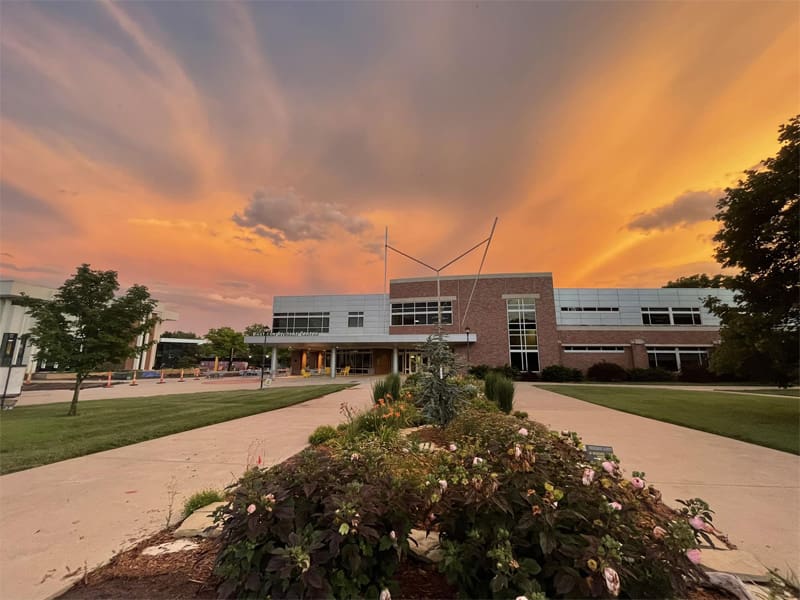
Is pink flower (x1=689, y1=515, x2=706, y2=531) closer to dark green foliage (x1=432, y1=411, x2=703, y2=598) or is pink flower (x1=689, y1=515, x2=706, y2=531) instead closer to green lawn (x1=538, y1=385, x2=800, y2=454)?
dark green foliage (x1=432, y1=411, x2=703, y2=598)

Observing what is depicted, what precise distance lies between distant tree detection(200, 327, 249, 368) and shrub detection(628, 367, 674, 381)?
57.5 meters

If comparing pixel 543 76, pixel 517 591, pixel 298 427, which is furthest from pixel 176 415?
pixel 543 76

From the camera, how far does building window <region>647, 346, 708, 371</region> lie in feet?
111

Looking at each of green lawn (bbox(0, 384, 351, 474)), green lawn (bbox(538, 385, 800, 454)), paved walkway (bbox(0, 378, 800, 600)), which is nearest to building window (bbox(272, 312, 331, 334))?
green lawn (bbox(0, 384, 351, 474))

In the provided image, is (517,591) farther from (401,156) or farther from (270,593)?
(401,156)

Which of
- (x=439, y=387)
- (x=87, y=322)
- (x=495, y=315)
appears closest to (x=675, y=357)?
(x=495, y=315)

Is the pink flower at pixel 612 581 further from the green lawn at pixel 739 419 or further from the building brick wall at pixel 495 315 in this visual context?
the building brick wall at pixel 495 315

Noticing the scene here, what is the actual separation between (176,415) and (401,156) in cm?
1235

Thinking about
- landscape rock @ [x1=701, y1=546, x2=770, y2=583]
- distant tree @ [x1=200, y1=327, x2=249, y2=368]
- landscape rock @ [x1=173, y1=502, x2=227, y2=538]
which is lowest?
landscape rock @ [x1=701, y1=546, x2=770, y2=583]

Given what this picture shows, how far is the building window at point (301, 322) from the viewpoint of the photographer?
41.9 m

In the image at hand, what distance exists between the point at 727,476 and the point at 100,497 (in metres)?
8.51

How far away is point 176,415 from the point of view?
1016 centimetres

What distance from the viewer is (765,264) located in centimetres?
941

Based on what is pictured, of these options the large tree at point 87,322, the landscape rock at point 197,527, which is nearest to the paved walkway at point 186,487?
the landscape rock at point 197,527
